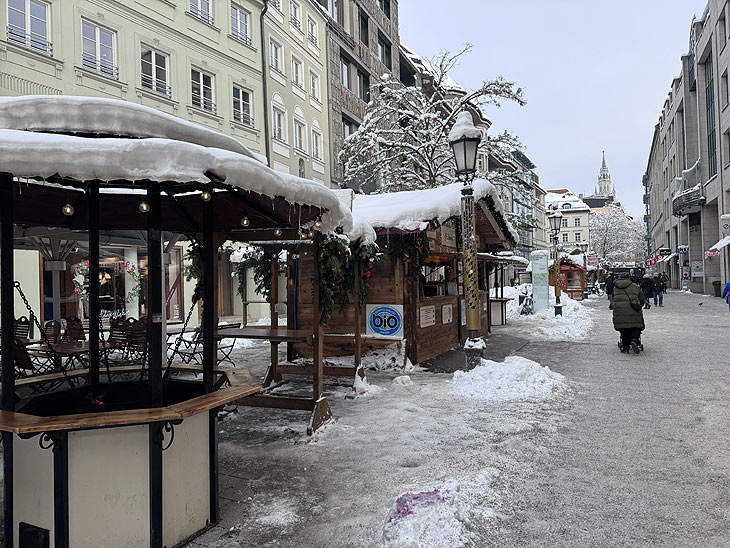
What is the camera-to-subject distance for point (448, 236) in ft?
41.3

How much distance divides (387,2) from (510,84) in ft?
62.4

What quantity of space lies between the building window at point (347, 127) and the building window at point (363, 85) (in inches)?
73.5

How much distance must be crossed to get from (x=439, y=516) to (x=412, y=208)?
714 cm

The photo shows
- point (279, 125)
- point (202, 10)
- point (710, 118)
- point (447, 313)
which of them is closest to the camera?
point (447, 313)

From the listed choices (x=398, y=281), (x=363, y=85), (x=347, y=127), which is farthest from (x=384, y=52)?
(x=398, y=281)

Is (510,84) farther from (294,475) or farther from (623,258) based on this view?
(623,258)

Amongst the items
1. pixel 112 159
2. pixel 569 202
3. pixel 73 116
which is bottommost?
pixel 112 159

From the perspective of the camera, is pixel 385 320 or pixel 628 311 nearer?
pixel 385 320

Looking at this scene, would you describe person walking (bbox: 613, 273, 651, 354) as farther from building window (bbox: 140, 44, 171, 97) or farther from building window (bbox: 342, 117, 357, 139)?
building window (bbox: 342, 117, 357, 139)

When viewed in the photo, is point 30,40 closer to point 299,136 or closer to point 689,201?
point 299,136

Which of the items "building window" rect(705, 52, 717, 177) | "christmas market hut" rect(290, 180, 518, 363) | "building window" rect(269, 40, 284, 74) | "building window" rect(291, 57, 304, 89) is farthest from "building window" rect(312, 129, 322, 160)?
"building window" rect(705, 52, 717, 177)

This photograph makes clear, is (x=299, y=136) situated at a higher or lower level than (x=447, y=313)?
higher

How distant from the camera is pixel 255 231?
6938 millimetres

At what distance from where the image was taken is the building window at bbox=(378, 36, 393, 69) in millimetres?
34781
